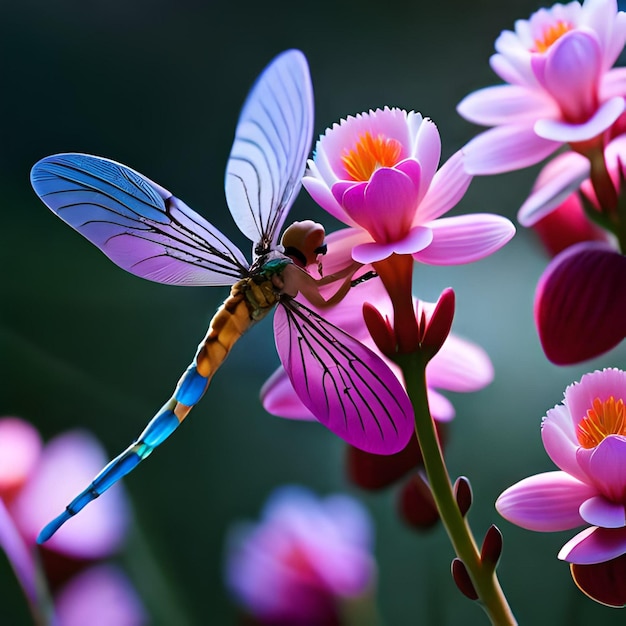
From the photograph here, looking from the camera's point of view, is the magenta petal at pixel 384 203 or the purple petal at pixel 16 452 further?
the purple petal at pixel 16 452

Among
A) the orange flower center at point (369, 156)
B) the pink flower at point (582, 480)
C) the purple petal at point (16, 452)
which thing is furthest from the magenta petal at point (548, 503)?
the purple petal at point (16, 452)

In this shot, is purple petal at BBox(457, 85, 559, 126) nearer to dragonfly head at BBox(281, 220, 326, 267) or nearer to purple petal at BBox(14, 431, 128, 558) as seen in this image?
dragonfly head at BBox(281, 220, 326, 267)

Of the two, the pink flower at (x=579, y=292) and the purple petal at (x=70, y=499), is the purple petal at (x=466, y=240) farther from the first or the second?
the purple petal at (x=70, y=499)

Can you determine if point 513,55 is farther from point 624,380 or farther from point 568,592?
point 568,592

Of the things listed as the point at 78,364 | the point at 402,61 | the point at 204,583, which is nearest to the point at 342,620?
the point at 204,583

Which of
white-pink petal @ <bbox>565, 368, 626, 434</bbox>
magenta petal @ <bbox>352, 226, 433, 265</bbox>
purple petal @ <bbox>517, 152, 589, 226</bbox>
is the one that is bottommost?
white-pink petal @ <bbox>565, 368, 626, 434</bbox>

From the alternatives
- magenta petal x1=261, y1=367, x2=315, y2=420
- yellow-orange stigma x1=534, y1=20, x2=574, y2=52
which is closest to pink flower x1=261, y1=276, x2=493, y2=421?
magenta petal x1=261, y1=367, x2=315, y2=420

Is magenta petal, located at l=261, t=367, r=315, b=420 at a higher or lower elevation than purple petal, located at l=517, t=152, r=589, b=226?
lower
